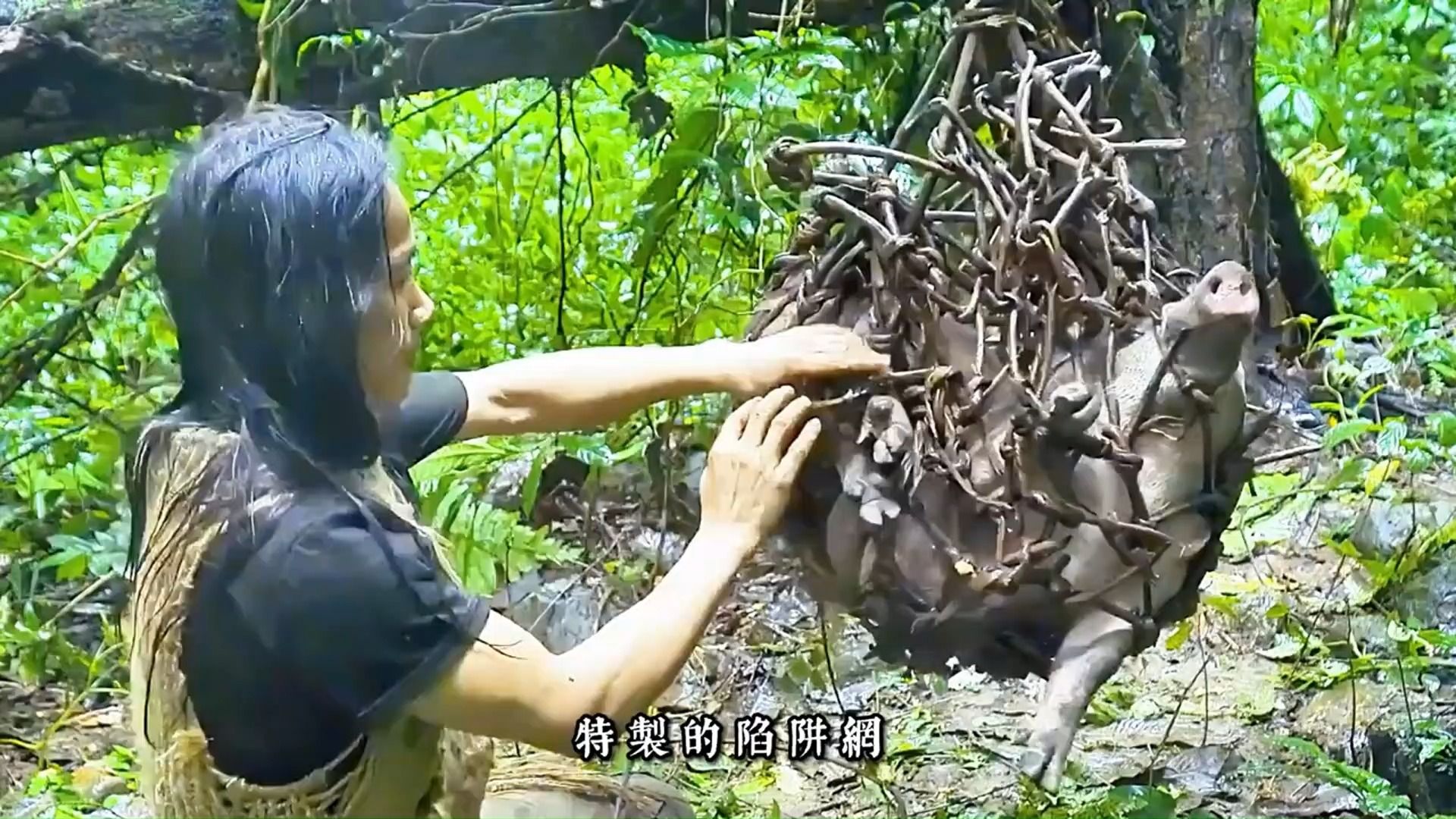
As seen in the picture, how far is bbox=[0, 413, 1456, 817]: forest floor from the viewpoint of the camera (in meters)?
0.87

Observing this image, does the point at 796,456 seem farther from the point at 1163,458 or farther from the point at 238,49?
the point at 238,49

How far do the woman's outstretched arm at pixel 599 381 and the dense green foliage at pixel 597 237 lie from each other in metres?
0.01

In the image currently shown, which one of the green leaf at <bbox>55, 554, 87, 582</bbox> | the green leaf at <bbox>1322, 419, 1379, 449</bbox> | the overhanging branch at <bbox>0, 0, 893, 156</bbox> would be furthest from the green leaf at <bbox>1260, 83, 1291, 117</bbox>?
the green leaf at <bbox>55, 554, 87, 582</bbox>

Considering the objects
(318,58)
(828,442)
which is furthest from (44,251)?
(828,442)

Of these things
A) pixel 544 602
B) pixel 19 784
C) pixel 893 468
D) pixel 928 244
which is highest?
pixel 928 244

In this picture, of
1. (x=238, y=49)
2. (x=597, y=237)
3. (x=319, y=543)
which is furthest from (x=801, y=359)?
(x=238, y=49)

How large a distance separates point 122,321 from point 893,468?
0.52 meters

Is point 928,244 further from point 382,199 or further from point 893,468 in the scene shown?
point 382,199

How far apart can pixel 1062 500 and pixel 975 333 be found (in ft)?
0.40

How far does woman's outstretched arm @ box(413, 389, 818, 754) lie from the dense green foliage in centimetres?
6

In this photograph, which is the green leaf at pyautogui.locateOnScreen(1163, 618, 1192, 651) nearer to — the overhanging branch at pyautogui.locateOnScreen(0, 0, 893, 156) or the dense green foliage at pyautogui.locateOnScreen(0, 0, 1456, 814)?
the dense green foliage at pyautogui.locateOnScreen(0, 0, 1456, 814)

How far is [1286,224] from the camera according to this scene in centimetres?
96

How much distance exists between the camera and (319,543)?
27.8 inches

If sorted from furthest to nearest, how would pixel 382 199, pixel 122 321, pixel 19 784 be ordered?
pixel 19 784, pixel 122 321, pixel 382 199
